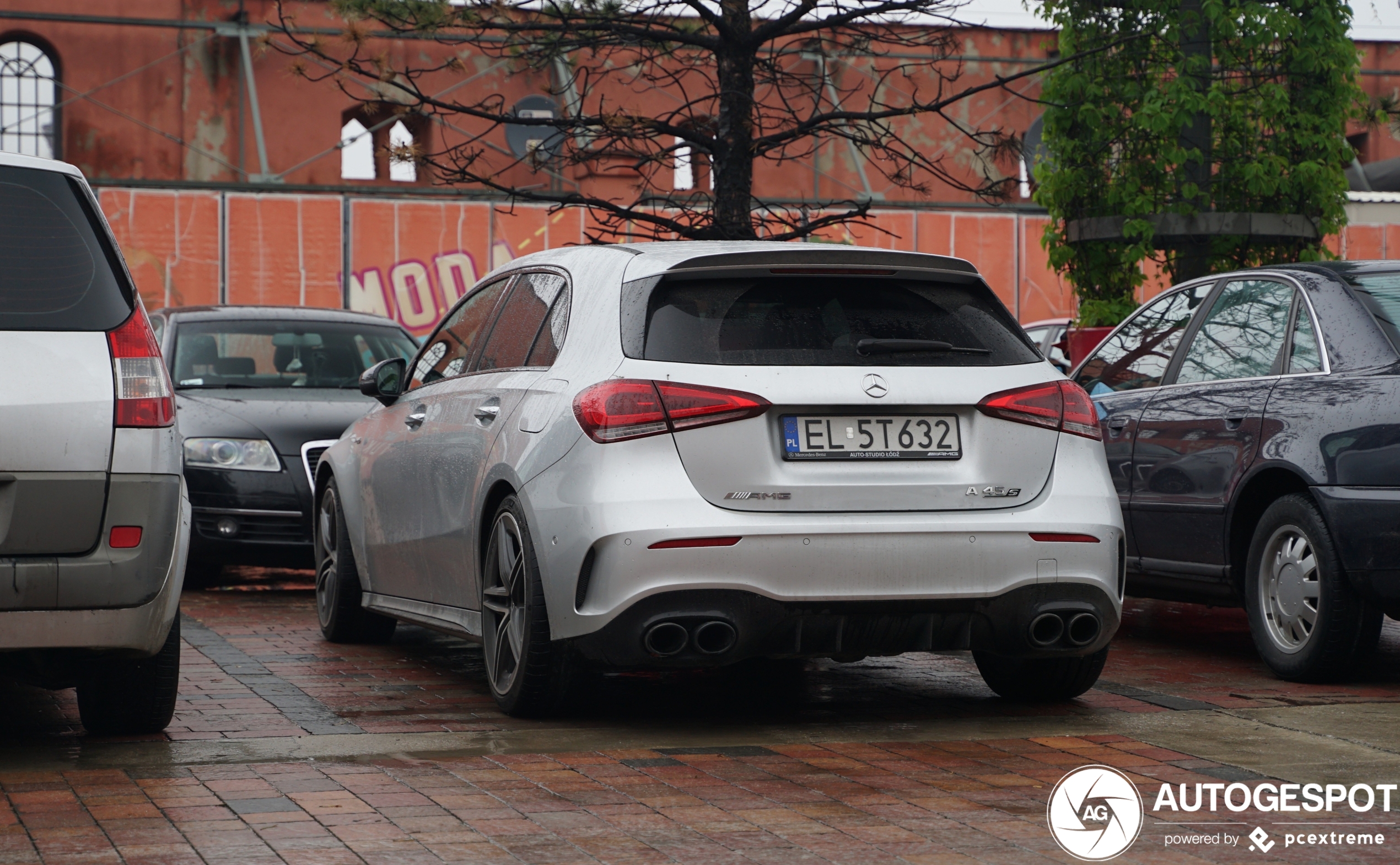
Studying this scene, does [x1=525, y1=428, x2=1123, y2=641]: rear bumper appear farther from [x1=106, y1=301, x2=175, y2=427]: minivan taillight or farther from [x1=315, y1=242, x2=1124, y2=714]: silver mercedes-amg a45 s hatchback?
[x1=106, y1=301, x2=175, y2=427]: minivan taillight

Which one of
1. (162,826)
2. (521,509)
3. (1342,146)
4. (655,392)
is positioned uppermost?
(1342,146)

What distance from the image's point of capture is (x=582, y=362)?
5.79 meters

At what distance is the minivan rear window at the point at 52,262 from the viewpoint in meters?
5.13

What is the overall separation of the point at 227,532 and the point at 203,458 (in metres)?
0.44

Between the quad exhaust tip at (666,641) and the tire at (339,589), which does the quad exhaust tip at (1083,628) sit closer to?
the quad exhaust tip at (666,641)

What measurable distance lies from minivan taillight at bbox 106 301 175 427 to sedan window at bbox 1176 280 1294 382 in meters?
4.22

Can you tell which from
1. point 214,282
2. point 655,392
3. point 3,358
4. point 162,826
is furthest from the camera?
point 214,282

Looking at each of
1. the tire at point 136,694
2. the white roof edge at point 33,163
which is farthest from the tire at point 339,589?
the white roof edge at point 33,163

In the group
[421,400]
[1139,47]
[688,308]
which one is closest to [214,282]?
[1139,47]

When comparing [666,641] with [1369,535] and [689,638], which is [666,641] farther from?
[1369,535]

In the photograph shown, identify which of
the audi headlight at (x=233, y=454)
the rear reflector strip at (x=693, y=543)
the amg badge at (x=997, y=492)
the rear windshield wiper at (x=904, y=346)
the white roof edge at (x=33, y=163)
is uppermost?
the white roof edge at (x=33, y=163)

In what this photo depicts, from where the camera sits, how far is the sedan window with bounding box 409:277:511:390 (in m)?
7.06

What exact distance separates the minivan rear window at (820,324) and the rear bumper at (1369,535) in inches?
53.7

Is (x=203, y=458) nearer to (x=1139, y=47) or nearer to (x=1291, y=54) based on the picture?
(x=1139, y=47)
